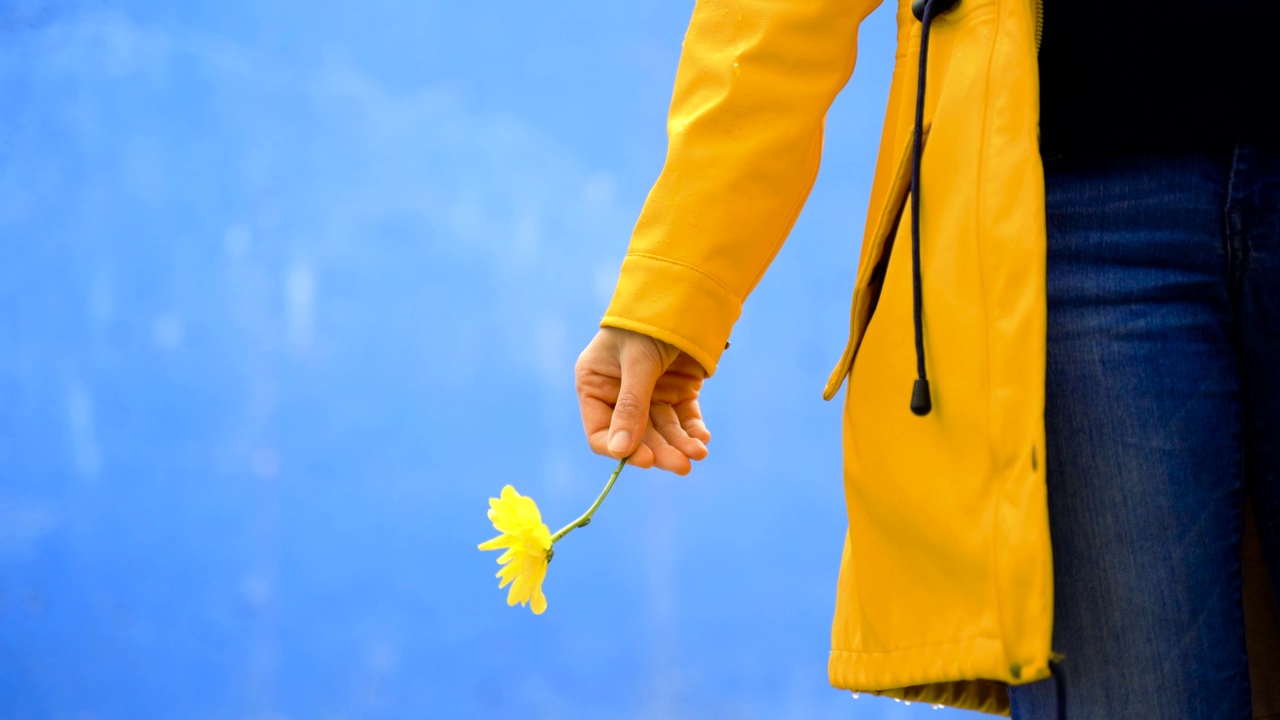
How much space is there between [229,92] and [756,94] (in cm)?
240

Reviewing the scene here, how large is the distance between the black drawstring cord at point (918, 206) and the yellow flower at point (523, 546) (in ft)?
0.84

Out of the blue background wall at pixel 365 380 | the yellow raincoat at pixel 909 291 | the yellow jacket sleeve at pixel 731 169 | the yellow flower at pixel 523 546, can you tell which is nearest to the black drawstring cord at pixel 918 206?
the yellow raincoat at pixel 909 291

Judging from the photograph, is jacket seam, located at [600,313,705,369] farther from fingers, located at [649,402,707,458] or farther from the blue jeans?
the blue jeans

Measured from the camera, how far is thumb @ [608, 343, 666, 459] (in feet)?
2.24

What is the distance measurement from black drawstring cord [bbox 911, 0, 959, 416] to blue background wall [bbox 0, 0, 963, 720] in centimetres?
212

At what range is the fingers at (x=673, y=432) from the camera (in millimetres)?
728

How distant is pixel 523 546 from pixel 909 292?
29 cm

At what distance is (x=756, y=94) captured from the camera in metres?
0.71

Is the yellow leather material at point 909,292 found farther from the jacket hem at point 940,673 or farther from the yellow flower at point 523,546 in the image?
the yellow flower at point 523,546

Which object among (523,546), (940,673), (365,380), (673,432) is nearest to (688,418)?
(673,432)

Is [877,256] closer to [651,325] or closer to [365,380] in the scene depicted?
[651,325]

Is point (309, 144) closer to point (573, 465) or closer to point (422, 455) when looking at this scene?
point (422, 455)

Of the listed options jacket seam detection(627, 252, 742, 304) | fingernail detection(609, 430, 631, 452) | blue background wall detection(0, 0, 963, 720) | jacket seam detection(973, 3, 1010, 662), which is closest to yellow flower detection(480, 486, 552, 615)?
fingernail detection(609, 430, 631, 452)

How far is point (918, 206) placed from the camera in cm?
59
